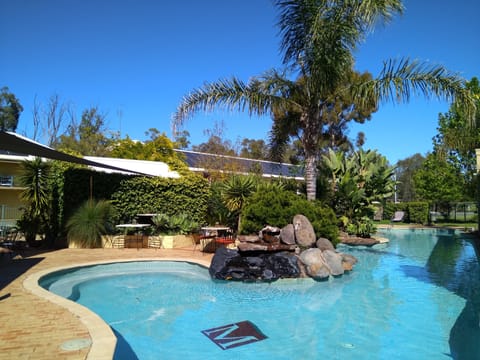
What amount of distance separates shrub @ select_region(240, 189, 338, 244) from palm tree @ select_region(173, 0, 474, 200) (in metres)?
0.98

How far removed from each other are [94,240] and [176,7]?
983cm

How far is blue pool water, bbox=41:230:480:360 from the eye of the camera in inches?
214

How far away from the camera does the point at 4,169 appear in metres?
24.9

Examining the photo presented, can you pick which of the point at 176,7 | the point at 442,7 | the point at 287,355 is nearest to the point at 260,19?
the point at 176,7

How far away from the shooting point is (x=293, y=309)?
7355mm

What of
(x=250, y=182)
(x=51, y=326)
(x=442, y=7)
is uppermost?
(x=442, y=7)

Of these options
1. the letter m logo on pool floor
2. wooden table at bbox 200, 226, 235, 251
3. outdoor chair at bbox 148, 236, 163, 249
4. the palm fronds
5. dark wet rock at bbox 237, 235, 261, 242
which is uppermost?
the palm fronds

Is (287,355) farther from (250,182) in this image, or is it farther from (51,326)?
(250,182)

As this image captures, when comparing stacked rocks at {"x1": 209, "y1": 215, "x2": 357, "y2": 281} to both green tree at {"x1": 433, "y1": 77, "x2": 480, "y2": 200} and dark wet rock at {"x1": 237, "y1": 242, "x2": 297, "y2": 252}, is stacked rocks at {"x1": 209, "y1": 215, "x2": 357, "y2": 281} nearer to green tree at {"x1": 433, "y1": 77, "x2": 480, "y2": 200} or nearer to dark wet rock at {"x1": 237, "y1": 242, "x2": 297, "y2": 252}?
dark wet rock at {"x1": 237, "y1": 242, "x2": 297, "y2": 252}

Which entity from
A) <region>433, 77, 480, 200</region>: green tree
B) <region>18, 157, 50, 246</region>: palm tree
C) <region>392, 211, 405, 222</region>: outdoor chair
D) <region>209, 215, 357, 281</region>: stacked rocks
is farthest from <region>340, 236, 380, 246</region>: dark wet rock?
<region>392, 211, 405, 222</region>: outdoor chair

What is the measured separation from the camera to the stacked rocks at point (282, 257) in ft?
32.0

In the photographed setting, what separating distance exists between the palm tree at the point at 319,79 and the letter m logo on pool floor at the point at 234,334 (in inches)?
286

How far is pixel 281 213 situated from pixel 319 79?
454 cm

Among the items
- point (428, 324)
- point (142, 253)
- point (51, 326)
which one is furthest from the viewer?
point (142, 253)
